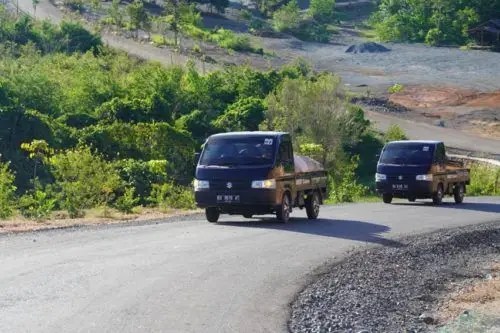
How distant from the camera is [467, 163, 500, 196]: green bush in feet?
160

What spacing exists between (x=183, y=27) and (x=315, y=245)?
271 feet

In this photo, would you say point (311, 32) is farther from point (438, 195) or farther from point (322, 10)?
point (438, 195)

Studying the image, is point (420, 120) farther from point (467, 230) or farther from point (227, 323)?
point (227, 323)

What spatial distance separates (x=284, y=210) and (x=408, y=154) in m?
11.4

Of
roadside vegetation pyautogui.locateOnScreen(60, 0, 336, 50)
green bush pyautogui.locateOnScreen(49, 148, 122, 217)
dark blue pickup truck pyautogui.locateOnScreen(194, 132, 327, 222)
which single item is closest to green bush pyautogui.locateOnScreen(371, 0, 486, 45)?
roadside vegetation pyautogui.locateOnScreen(60, 0, 336, 50)

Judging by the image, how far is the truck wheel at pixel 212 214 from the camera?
928 inches

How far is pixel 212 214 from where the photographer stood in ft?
77.5

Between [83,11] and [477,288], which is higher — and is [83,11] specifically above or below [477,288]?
above

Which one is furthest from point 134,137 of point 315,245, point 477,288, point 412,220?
point 477,288

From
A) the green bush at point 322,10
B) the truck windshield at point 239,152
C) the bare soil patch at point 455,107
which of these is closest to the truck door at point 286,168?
the truck windshield at point 239,152

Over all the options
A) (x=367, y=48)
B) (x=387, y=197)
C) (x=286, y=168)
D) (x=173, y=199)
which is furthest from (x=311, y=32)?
(x=286, y=168)

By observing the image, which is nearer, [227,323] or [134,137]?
[227,323]

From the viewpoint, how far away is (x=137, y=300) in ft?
40.1

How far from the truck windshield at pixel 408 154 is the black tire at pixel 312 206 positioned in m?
8.88
